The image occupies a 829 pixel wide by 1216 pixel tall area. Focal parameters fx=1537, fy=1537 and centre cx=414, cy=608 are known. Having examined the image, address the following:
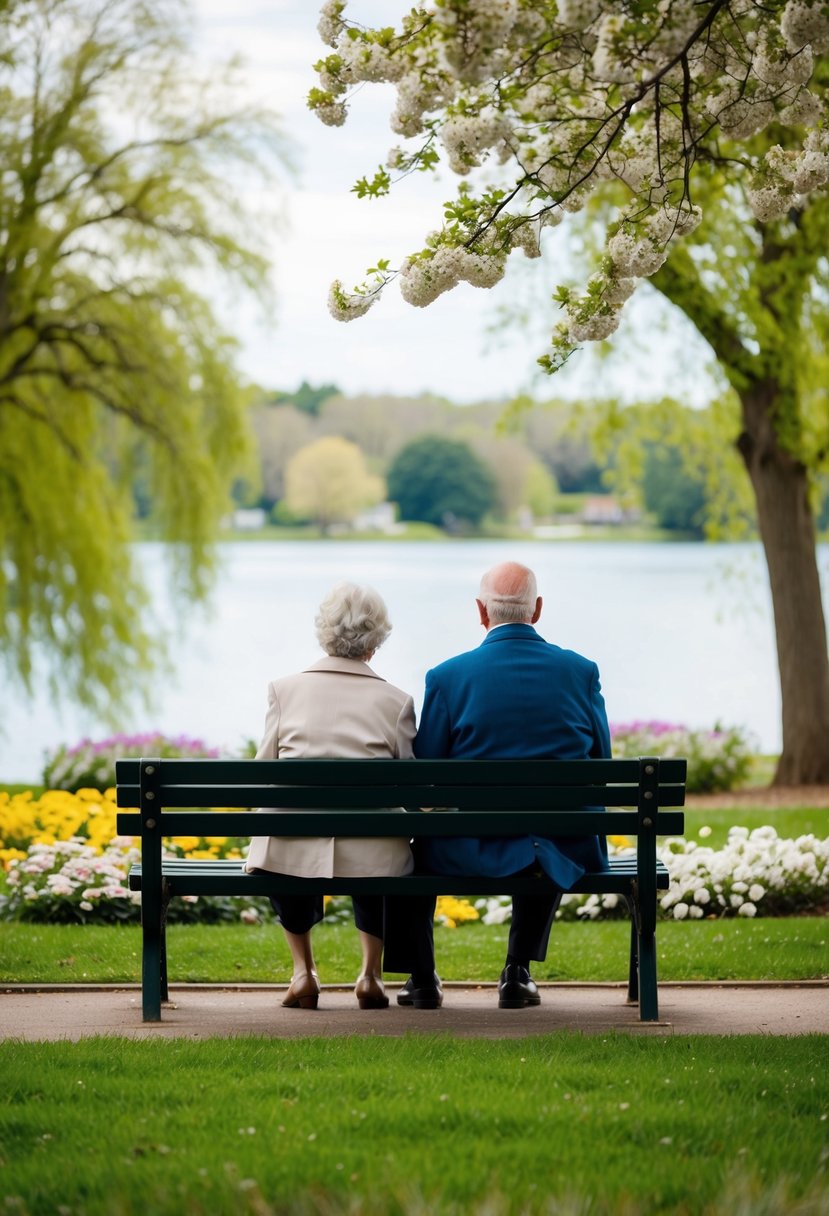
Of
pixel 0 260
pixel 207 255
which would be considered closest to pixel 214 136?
pixel 207 255

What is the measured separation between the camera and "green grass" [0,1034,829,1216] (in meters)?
3.10

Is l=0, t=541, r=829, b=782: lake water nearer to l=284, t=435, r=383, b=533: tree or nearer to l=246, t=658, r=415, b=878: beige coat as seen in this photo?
l=284, t=435, r=383, b=533: tree

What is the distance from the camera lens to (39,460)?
16.2 metres

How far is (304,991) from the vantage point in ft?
17.1

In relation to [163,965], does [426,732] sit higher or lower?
higher

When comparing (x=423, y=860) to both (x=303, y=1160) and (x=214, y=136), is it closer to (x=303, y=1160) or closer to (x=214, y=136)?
(x=303, y=1160)

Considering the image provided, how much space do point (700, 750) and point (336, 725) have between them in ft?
29.4

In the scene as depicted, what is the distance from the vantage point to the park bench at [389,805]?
15.5ft

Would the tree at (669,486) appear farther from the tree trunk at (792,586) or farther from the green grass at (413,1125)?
the green grass at (413,1125)

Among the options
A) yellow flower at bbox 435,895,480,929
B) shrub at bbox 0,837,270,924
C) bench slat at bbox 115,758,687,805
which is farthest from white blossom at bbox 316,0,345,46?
yellow flower at bbox 435,895,480,929

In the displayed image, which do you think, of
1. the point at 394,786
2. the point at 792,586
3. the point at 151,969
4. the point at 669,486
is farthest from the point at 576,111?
the point at 669,486

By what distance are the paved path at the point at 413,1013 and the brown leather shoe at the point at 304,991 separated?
0.16ft

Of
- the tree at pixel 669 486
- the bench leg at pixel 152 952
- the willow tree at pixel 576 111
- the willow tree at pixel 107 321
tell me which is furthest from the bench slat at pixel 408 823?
the tree at pixel 669 486

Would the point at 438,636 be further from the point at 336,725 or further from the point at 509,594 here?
the point at 336,725
